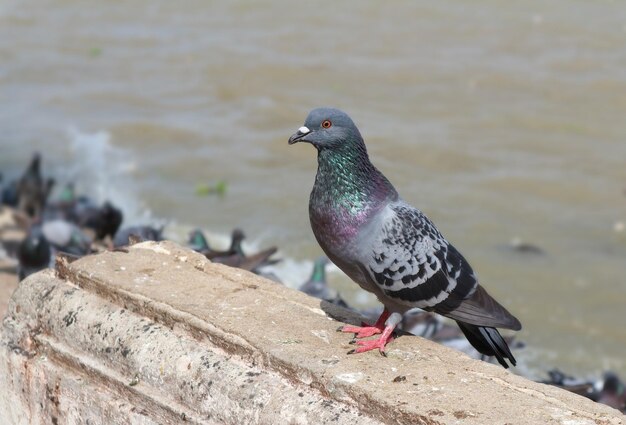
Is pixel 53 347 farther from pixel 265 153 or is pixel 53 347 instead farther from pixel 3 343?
pixel 265 153

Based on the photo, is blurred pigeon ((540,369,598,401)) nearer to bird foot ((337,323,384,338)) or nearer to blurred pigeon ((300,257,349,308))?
blurred pigeon ((300,257,349,308))

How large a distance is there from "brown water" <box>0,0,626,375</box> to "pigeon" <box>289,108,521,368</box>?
3.82 m

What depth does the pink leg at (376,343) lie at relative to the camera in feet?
12.3

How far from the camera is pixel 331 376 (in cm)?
342

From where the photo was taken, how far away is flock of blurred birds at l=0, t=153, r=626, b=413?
6309 mm

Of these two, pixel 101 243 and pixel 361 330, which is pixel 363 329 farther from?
pixel 101 243

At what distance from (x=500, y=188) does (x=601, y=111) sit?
106 inches

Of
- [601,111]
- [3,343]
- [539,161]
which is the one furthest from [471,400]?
[601,111]

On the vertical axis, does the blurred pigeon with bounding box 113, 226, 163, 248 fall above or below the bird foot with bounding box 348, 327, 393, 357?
below

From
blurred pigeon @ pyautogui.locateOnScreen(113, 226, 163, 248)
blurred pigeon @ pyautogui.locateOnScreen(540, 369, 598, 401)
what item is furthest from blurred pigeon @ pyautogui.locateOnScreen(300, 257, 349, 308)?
blurred pigeon @ pyautogui.locateOnScreen(540, 369, 598, 401)

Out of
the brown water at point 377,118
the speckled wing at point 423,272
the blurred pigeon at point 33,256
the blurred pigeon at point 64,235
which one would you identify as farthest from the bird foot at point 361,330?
the blurred pigeon at point 64,235

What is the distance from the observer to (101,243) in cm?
828

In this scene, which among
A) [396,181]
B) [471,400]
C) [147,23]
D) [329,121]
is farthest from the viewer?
[147,23]

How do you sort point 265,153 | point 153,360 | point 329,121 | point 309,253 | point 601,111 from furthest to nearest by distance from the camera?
1. point 601,111
2. point 265,153
3. point 309,253
4. point 329,121
5. point 153,360
